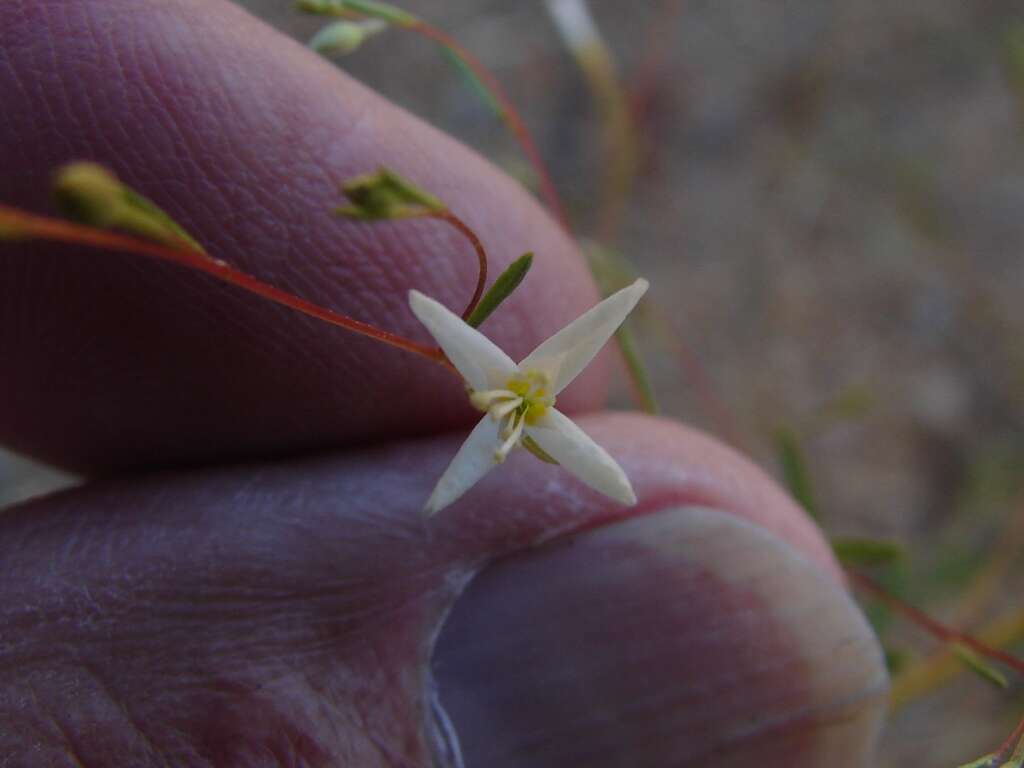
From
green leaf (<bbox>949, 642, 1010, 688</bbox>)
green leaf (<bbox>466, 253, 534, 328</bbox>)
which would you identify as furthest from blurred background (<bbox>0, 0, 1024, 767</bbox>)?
green leaf (<bbox>466, 253, 534, 328</bbox>)

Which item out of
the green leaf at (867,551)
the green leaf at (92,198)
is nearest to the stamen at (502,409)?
the green leaf at (92,198)

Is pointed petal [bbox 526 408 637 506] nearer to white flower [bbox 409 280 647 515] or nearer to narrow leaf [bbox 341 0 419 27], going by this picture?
white flower [bbox 409 280 647 515]

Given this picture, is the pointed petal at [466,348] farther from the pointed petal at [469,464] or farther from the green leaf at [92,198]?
the green leaf at [92,198]

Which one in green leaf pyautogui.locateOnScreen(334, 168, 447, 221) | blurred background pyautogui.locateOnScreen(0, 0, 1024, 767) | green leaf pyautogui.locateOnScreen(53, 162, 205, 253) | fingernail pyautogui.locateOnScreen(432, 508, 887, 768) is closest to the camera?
green leaf pyautogui.locateOnScreen(53, 162, 205, 253)

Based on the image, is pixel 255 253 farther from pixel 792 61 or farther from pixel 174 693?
pixel 792 61

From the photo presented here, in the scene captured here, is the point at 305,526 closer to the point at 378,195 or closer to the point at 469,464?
the point at 469,464

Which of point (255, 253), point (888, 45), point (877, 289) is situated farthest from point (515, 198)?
point (888, 45)

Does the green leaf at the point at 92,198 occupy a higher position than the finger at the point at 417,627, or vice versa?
the green leaf at the point at 92,198
